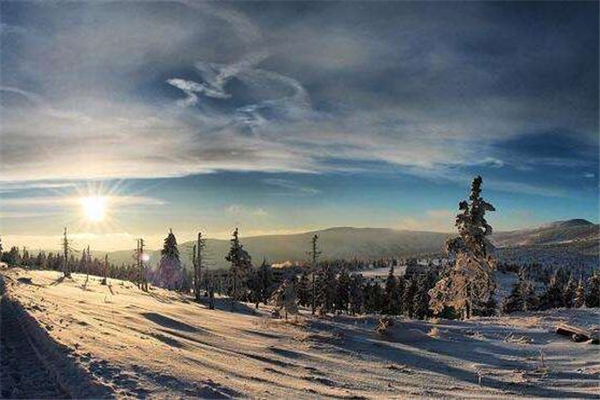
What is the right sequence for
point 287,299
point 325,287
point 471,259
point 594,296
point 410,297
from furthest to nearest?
point 410,297, point 594,296, point 325,287, point 471,259, point 287,299

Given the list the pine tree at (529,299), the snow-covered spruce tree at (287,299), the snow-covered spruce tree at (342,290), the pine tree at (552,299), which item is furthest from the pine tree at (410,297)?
the snow-covered spruce tree at (287,299)

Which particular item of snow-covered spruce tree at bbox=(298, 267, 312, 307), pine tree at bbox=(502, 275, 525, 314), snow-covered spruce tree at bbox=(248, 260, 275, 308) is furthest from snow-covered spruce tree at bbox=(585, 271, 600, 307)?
snow-covered spruce tree at bbox=(248, 260, 275, 308)

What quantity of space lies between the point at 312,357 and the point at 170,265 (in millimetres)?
76550

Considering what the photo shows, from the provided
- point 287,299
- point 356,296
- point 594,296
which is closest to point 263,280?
point 356,296

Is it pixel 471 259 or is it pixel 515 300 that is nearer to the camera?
pixel 471 259

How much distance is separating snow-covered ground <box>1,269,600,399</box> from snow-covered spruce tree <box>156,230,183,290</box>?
59.1m

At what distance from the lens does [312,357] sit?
A: 81.7ft

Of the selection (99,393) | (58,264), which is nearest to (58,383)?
(99,393)

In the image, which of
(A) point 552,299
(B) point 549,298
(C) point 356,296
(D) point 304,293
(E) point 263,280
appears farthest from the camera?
(E) point 263,280

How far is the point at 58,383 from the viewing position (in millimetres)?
13391

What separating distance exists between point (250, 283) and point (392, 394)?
326ft

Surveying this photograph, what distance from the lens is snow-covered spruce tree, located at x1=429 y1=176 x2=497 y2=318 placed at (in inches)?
1928

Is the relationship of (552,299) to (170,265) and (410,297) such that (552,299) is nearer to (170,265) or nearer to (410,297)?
(410,297)

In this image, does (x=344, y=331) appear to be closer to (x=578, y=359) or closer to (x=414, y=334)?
(x=414, y=334)
